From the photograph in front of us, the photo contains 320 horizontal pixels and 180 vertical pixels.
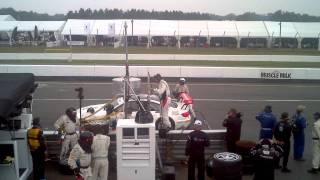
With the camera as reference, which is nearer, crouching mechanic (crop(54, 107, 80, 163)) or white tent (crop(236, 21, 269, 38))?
crouching mechanic (crop(54, 107, 80, 163))

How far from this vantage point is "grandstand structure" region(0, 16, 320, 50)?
181 ft

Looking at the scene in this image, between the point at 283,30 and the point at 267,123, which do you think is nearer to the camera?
the point at 267,123

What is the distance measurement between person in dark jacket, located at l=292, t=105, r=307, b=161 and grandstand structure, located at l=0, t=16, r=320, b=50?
42947mm

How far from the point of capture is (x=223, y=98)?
68.5 feet

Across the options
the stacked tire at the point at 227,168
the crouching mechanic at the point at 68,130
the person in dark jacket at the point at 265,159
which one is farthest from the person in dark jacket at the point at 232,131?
the crouching mechanic at the point at 68,130

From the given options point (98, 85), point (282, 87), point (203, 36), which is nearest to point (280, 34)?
point (203, 36)

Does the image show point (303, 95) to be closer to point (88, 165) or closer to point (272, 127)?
point (272, 127)

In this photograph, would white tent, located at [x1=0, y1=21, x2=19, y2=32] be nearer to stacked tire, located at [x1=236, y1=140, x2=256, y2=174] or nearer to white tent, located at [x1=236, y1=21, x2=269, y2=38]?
white tent, located at [x1=236, y1=21, x2=269, y2=38]

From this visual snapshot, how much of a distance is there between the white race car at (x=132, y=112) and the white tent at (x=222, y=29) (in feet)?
137

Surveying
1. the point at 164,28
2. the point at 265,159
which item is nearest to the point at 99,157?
the point at 265,159

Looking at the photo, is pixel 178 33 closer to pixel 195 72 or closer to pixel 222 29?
pixel 222 29

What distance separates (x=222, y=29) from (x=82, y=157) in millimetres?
50031

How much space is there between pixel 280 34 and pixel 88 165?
5025 centimetres

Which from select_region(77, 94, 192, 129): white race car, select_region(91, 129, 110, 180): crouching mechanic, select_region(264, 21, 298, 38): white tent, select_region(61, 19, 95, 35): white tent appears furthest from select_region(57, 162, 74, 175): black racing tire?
select_region(264, 21, 298, 38): white tent
